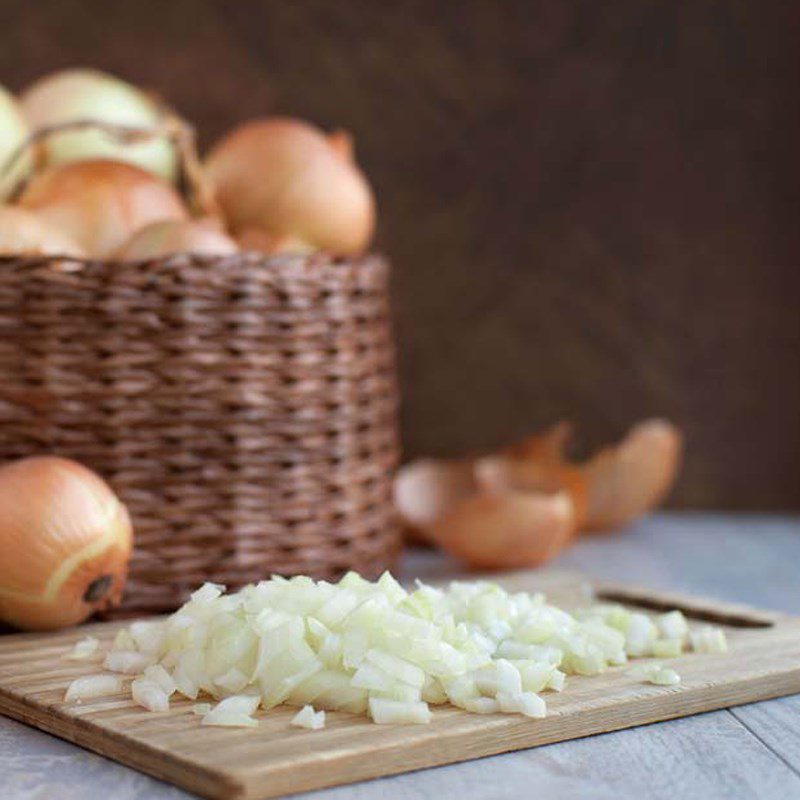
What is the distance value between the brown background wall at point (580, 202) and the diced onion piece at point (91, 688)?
0.74m

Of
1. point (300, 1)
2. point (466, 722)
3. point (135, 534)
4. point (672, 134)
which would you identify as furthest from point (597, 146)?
point (466, 722)

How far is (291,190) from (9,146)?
0.21 meters

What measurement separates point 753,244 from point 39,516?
88 centimetres

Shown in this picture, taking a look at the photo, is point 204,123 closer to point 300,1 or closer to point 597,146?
point 300,1

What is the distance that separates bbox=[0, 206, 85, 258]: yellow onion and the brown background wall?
0.45 m

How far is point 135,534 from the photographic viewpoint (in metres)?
1.03

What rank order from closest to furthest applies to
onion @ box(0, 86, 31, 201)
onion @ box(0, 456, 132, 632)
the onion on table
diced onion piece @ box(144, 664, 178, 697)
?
1. diced onion piece @ box(144, 664, 178, 697)
2. onion @ box(0, 456, 132, 632)
3. onion @ box(0, 86, 31, 201)
4. the onion on table

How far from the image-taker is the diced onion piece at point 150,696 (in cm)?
75

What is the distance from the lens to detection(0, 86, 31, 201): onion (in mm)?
1127

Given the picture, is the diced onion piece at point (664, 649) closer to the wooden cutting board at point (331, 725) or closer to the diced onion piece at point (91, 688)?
the wooden cutting board at point (331, 725)

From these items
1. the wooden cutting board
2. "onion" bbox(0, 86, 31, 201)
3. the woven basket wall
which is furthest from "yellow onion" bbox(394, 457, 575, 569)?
"onion" bbox(0, 86, 31, 201)

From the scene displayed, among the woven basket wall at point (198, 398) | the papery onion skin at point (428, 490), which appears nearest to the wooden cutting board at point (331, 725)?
the woven basket wall at point (198, 398)

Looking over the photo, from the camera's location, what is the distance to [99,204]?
106 cm

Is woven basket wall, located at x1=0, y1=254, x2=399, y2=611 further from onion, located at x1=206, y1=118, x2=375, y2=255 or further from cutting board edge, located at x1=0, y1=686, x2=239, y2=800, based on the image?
cutting board edge, located at x1=0, y1=686, x2=239, y2=800
